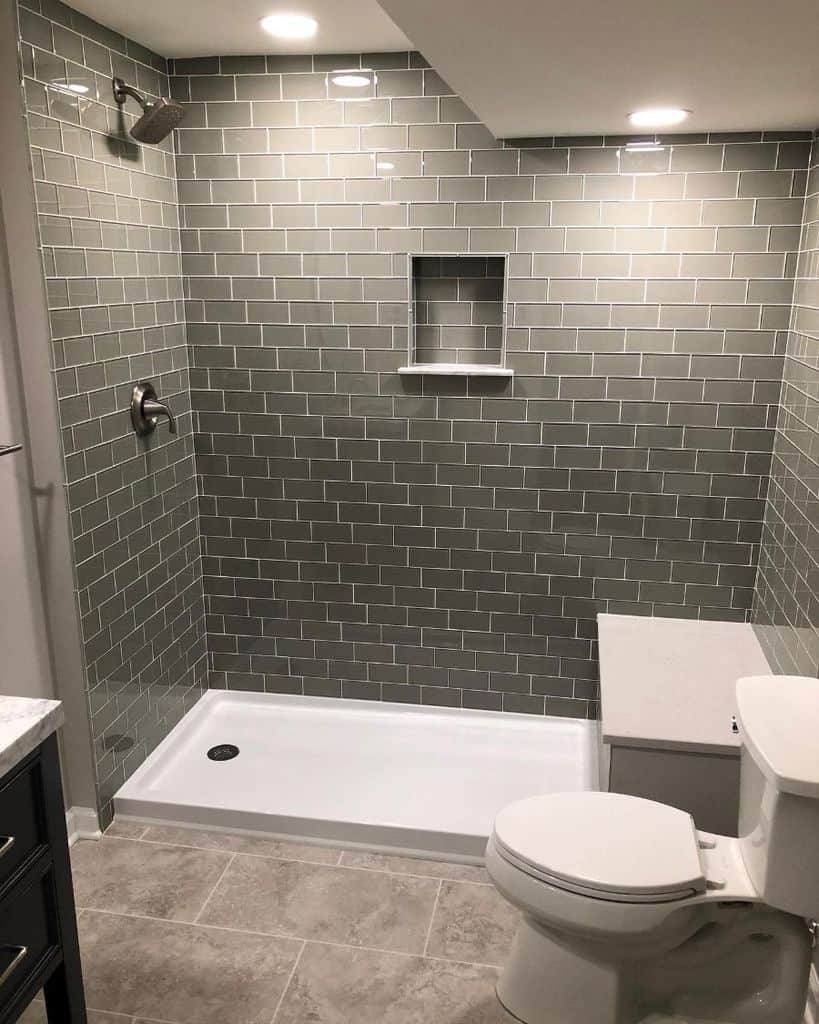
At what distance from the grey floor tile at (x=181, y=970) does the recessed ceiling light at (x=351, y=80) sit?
273 centimetres

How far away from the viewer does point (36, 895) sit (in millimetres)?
1698

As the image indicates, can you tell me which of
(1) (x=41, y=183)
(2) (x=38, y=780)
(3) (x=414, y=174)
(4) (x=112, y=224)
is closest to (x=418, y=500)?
(3) (x=414, y=174)

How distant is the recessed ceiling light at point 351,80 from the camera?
293 cm

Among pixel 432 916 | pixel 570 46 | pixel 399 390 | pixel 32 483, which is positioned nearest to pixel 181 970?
pixel 432 916

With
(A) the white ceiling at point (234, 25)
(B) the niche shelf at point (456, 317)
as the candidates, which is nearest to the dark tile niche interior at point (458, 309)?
(B) the niche shelf at point (456, 317)

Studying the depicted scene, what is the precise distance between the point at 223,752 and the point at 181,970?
103 centimetres

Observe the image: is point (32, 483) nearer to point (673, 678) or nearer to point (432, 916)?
point (432, 916)

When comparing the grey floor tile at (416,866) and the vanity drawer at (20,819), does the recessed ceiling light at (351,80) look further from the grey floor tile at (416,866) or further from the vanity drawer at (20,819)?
the grey floor tile at (416,866)

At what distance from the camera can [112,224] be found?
270 cm

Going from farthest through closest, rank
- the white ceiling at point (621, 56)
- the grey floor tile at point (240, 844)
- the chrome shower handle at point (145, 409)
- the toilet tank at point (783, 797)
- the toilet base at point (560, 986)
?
the chrome shower handle at point (145, 409), the grey floor tile at point (240, 844), the toilet base at point (560, 986), the toilet tank at point (783, 797), the white ceiling at point (621, 56)

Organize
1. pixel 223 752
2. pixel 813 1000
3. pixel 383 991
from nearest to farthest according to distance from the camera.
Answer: pixel 813 1000 → pixel 383 991 → pixel 223 752

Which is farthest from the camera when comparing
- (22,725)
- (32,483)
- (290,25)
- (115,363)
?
(115,363)

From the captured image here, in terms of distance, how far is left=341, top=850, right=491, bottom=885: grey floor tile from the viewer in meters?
2.62

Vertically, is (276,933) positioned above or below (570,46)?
below
